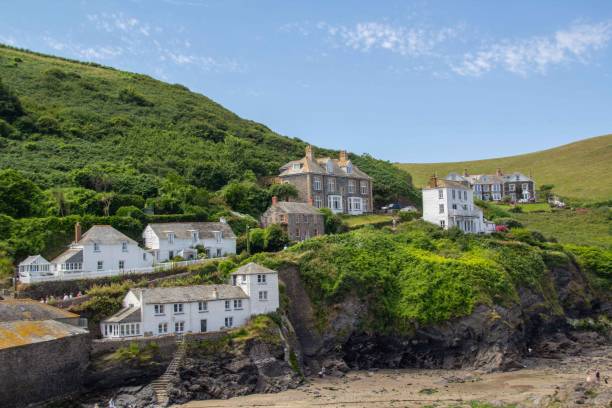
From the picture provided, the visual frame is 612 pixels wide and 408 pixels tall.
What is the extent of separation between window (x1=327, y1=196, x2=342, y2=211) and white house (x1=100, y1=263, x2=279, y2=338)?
30015 mm

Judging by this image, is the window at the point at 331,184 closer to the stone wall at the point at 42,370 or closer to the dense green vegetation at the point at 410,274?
the dense green vegetation at the point at 410,274

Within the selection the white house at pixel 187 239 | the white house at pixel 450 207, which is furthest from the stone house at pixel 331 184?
Result: the white house at pixel 187 239

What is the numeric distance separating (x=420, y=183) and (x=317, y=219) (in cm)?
7977

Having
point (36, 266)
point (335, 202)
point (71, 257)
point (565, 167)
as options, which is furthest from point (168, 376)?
point (565, 167)

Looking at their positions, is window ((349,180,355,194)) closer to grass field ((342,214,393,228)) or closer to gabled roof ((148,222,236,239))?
grass field ((342,214,393,228))

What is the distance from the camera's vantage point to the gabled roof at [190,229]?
60781mm

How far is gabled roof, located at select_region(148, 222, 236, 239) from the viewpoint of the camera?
60781mm

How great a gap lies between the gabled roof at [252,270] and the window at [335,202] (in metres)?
29.7

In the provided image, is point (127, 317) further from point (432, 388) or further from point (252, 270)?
point (432, 388)

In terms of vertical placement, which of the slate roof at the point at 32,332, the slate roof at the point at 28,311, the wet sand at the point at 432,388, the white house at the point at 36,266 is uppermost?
the white house at the point at 36,266

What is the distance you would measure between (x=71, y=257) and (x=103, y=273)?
8.98 feet

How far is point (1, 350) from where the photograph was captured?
37.1 m

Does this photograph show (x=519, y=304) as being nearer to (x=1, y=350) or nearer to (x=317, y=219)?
(x=317, y=219)

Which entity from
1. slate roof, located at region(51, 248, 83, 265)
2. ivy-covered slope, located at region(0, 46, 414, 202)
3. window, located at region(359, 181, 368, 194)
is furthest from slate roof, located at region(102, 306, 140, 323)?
window, located at region(359, 181, 368, 194)
